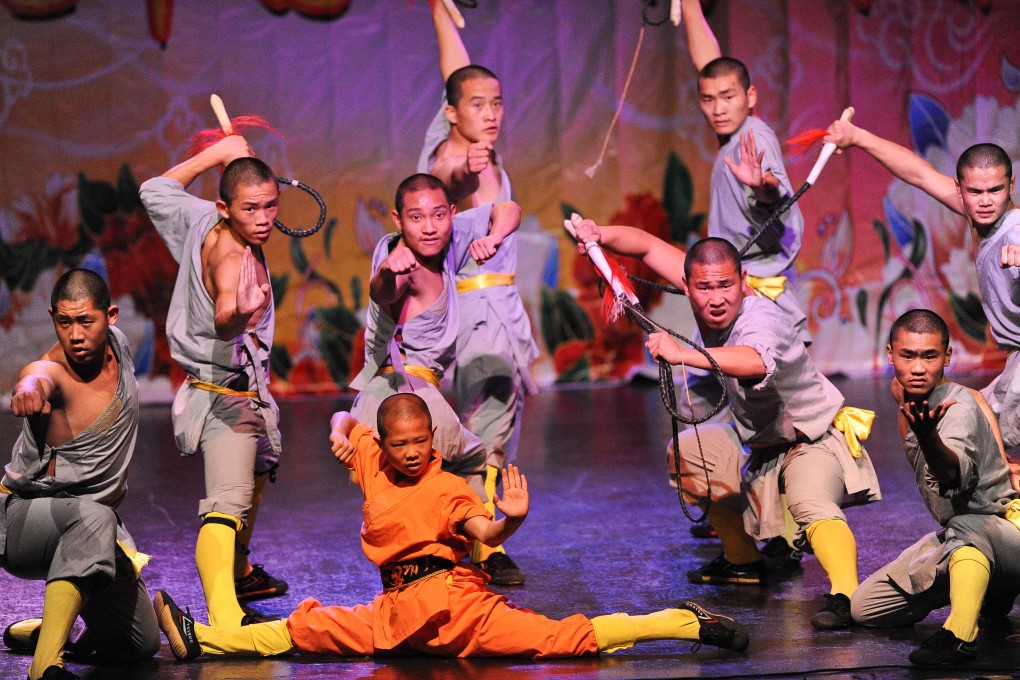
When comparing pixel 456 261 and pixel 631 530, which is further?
pixel 631 530

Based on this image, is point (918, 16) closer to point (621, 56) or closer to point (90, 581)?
point (621, 56)

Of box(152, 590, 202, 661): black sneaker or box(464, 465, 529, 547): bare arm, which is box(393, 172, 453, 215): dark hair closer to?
box(464, 465, 529, 547): bare arm

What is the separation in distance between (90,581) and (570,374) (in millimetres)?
5197

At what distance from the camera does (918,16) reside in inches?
307

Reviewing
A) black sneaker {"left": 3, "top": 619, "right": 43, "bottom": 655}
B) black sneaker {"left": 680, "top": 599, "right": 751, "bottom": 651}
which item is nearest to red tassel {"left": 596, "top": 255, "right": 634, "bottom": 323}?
black sneaker {"left": 680, "top": 599, "right": 751, "bottom": 651}

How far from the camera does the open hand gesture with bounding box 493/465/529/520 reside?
2.69 meters

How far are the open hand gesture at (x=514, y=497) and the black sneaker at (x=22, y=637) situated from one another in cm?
122

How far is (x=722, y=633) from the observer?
2814 mm

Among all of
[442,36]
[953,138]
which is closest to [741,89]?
[442,36]

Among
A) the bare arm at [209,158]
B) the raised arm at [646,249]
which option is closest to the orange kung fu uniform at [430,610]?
the raised arm at [646,249]

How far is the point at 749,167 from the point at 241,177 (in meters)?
1.68

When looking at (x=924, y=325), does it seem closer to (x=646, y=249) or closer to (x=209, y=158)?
(x=646, y=249)

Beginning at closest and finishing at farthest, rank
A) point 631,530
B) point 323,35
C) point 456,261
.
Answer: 1. point 456,261
2. point 631,530
3. point 323,35

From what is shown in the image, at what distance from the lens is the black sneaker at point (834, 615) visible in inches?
118
